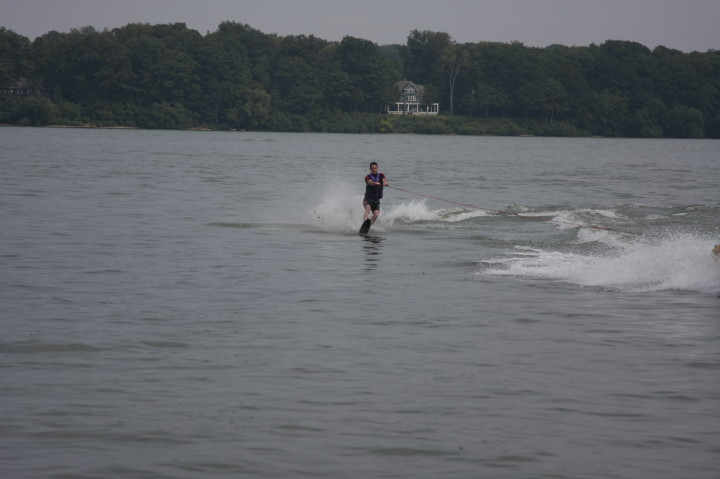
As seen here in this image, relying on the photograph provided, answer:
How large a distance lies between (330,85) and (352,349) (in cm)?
14807

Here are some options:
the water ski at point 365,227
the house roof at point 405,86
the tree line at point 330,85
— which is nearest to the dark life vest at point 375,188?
the water ski at point 365,227

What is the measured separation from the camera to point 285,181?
151 ft

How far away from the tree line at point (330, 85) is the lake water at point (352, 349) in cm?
11485

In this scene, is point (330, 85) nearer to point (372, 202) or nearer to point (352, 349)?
point (372, 202)

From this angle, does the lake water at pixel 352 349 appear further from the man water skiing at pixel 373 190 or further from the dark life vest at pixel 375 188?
the dark life vest at pixel 375 188

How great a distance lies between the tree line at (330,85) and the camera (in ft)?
459

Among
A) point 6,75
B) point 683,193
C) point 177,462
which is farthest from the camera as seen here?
point 6,75

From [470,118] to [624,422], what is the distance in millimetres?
159957

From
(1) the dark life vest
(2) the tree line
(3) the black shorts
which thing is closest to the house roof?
(2) the tree line

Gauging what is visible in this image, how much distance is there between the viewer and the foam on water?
17.1 m

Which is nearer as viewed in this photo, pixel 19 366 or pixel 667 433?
pixel 667 433

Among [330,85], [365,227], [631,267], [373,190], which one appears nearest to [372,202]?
[373,190]

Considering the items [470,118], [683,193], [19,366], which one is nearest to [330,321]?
[19,366]

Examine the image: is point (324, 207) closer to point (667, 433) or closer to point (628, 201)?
point (628, 201)
